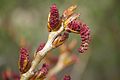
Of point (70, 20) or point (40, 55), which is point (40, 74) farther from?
point (70, 20)

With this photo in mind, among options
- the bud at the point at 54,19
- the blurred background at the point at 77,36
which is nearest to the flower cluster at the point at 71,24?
the bud at the point at 54,19

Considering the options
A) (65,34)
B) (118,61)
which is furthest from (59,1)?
(65,34)

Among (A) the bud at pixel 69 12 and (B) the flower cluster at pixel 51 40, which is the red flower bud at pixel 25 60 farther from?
(A) the bud at pixel 69 12

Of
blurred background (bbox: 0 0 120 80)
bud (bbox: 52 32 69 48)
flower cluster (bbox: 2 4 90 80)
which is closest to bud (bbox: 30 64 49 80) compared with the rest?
flower cluster (bbox: 2 4 90 80)

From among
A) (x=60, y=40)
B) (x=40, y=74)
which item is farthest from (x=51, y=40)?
(x=40, y=74)

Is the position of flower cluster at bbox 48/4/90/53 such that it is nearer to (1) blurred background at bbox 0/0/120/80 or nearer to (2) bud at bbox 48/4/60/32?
(2) bud at bbox 48/4/60/32
